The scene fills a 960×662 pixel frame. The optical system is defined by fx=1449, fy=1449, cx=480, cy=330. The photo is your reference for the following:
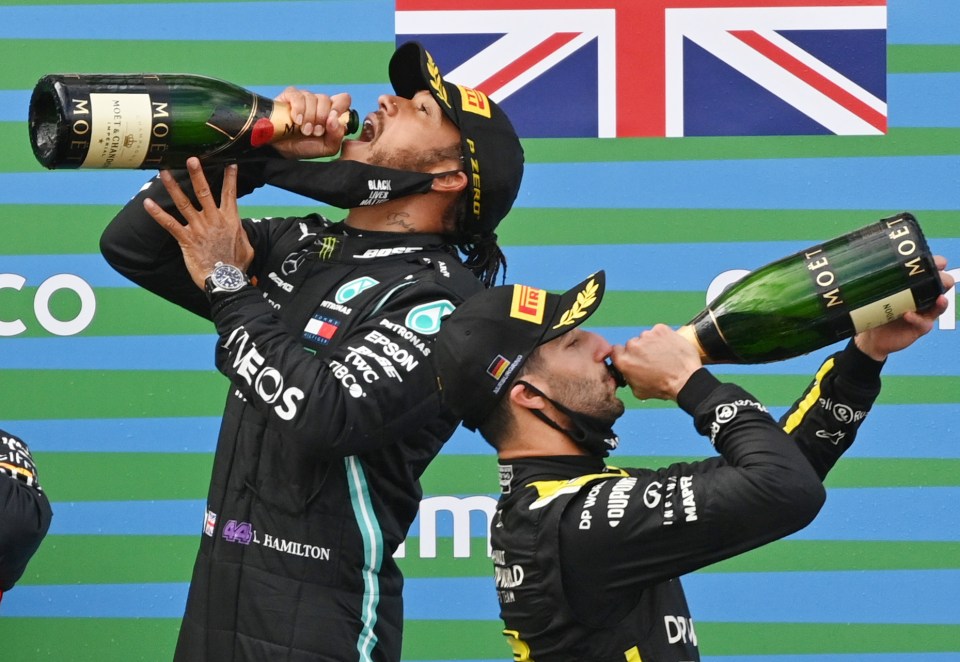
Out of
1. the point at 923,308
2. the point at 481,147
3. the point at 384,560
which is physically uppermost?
the point at 481,147

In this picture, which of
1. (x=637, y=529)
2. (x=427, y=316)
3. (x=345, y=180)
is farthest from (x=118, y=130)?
(x=637, y=529)

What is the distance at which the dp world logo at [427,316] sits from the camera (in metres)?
1.97

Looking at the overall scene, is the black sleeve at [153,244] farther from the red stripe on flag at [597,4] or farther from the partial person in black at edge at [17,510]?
the red stripe on flag at [597,4]

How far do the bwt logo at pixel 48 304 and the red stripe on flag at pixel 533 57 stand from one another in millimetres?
875

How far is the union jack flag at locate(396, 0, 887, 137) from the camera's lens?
9.03 ft

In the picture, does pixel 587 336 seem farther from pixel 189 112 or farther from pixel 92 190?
pixel 92 190

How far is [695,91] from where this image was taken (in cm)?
277

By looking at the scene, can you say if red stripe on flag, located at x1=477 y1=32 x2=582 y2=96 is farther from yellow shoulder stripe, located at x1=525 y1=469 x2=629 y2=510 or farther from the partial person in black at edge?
yellow shoulder stripe, located at x1=525 y1=469 x2=629 y2=510

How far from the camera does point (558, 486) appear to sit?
5.67 feet

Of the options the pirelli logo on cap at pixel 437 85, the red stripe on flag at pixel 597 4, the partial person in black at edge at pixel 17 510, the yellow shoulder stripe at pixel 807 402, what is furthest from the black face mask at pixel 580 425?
the red stripe on flag at pixel 597 4

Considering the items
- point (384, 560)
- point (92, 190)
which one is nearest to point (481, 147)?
point (384, 560)

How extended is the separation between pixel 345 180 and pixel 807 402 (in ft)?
2.38

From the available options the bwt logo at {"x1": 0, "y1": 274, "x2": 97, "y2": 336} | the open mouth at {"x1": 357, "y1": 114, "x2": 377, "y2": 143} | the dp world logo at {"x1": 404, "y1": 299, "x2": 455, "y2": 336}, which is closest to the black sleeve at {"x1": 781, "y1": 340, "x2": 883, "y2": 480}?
the dp world logo at {"x1": 404, "y1": 299, "x2": 455, "y2": 336}

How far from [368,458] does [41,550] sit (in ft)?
3.48
